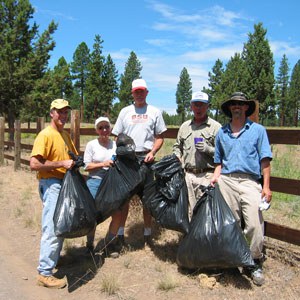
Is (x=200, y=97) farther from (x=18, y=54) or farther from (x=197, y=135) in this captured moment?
(x=18, y=54)

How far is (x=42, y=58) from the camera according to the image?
19.3m

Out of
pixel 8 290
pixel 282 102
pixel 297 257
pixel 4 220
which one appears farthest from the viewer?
pixel 282 102

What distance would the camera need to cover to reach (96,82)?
3878 cm

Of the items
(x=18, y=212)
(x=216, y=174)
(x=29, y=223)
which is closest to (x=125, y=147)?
(x=216, y=174)

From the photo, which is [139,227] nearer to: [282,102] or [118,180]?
[118,180]

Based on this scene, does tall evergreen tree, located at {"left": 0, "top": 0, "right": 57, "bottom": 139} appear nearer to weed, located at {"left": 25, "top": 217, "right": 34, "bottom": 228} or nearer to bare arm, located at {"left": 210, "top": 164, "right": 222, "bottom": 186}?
weed, located at {"left": 25, "top": 217, "right": 34, "bottom": 228}

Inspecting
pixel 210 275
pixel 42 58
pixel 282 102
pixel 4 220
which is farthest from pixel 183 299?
pixel 282 102

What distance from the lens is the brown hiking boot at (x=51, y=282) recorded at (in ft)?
11.5

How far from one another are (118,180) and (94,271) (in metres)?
1.05

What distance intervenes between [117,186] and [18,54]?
16979 millimetres

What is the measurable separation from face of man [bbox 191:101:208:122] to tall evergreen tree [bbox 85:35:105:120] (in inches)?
1394

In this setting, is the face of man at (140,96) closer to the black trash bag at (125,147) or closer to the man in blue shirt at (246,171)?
the black trash bag at (125,147)

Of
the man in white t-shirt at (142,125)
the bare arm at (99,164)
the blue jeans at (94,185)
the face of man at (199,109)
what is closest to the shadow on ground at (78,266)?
the man in white t-shirt at (142,125)

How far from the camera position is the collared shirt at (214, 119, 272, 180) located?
131 inches
